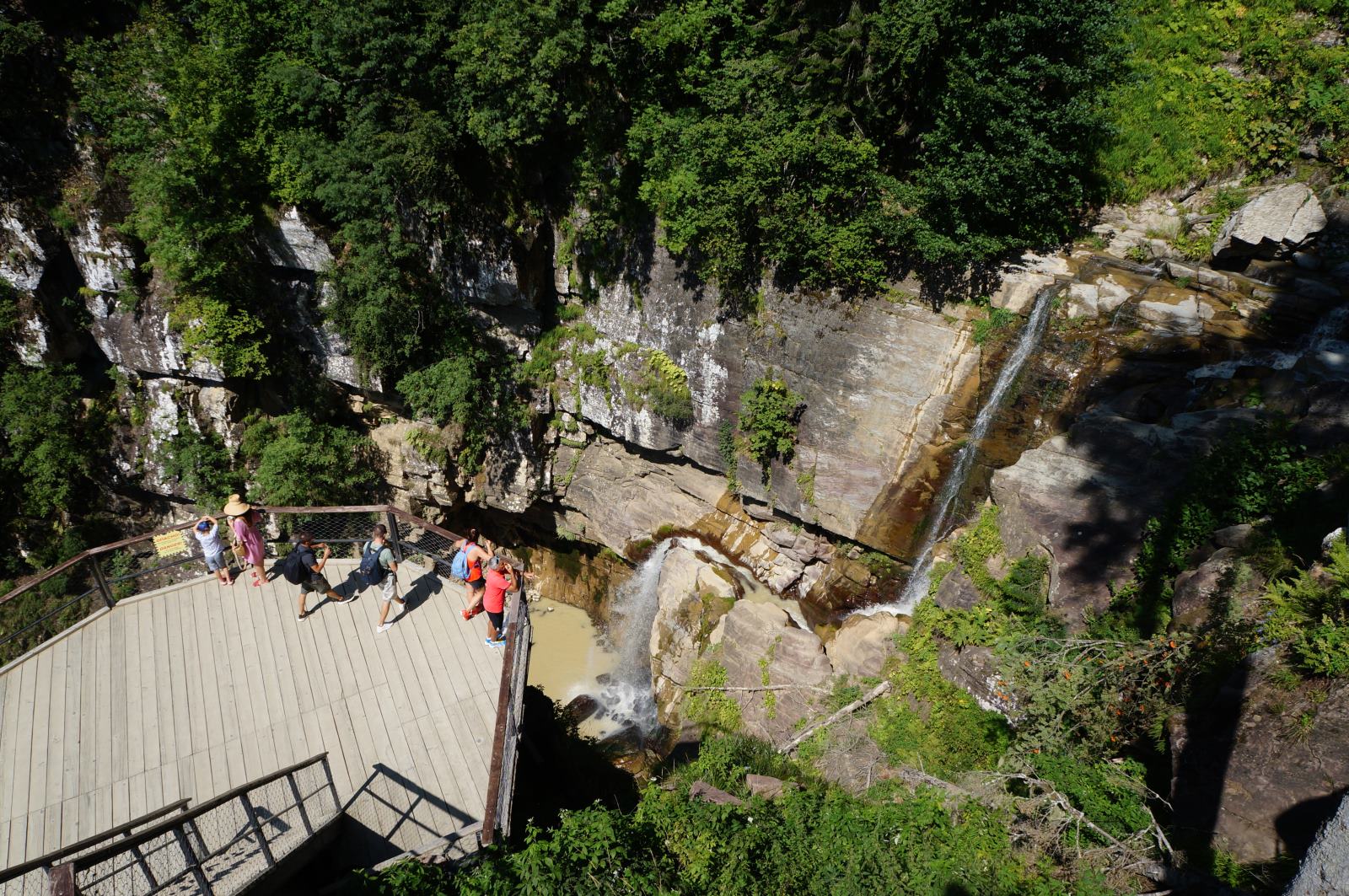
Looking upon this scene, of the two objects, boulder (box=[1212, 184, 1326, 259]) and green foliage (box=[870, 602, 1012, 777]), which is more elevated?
boulder (box=[1212, 184, 1326, 259])

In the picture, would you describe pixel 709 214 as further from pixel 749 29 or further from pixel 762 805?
pixel 762 805

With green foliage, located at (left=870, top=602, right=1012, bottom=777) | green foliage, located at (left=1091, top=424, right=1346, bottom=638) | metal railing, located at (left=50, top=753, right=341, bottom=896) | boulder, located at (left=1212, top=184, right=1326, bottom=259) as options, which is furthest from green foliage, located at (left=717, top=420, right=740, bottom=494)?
metal railing, located at (left=50, top=753, right=341, bottom=896)

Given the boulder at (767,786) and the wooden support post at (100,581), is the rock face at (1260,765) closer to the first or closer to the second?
the boulder at (767,786)

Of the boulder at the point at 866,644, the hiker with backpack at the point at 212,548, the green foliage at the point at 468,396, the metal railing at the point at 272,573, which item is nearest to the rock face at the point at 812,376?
the boulder at the point at 866,644

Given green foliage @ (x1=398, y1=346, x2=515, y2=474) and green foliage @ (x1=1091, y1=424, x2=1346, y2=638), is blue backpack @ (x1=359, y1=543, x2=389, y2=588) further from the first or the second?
green foliage @ (x1=1091, y1=424, x2=1346, y2=638)

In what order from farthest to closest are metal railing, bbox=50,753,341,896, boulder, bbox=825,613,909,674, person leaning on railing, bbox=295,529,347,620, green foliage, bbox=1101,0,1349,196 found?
1. boulder, bbox=825,613,909,674
2. green foliage, bbox=1101,0,1349,196
3. person leaning on railing, bbox=295,529,347,620
4. metal railing, bbox=50,753,341,896

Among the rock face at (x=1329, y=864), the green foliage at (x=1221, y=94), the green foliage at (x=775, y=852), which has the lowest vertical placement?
the green foliage at (x=775, y=852)

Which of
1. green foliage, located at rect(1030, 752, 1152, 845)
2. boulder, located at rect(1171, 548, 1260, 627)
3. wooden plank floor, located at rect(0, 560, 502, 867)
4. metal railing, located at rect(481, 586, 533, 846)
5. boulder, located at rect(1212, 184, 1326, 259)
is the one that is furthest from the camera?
boulder, located at rect(1212, 184, 1326, 259)
